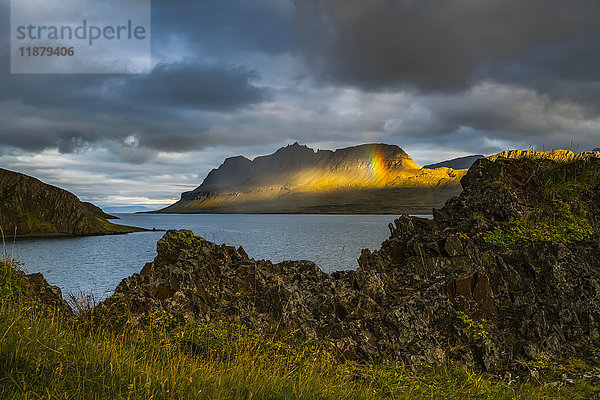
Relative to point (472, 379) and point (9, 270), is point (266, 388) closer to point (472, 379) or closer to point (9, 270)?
point (472, 379)

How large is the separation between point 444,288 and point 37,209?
366 ft

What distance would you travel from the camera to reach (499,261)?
498 inches

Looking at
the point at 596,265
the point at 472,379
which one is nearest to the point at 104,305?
the point at 472,379

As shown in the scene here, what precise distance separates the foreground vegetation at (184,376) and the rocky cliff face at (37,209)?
101m

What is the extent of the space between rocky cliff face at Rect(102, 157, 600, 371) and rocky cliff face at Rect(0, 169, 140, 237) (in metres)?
96.8

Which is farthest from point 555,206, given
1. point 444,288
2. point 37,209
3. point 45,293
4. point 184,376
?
point 37,209

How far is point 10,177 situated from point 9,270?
A: 10705 centimetres

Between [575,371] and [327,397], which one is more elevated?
[327,397]

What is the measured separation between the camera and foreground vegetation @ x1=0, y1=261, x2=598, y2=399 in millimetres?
4828

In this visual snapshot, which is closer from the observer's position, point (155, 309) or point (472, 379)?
point (472, 379)

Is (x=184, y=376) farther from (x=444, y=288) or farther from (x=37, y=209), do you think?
(x=37, y=209)

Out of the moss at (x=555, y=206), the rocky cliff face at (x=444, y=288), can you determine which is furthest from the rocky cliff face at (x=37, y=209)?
the moss at (x=555, y=206)

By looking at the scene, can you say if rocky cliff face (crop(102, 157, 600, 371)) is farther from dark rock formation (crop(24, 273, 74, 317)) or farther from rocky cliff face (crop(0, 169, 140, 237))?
rocky cliff face (crop(0, 169, 140, 237))

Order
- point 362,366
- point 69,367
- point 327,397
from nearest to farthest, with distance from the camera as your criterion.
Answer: point 69,367, point 327,397, point 362,366
